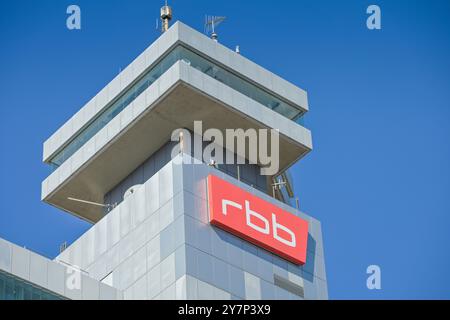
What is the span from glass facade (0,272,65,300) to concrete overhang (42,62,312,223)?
54.2 feet

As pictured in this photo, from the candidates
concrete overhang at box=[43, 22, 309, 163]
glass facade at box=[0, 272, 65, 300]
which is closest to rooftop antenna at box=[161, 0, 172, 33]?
concrete overhang at box=[43, 22, 309, 163]

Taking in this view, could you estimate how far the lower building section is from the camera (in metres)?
69.6

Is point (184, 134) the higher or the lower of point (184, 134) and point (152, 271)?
the higher

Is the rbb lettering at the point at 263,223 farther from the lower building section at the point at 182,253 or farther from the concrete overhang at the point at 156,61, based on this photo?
the concrete overhang at the point at 156,61

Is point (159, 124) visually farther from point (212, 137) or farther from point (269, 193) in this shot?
point (269, 193)

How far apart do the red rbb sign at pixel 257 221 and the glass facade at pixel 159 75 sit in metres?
8.11

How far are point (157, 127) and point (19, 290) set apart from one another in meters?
18.2

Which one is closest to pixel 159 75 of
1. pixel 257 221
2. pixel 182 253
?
pixel 257 221

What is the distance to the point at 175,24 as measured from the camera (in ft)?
259

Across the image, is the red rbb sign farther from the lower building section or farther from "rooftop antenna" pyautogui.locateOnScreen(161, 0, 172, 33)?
"rooftop antenna" pyautogui.locateOnScreen(161, 0, 172, 33)

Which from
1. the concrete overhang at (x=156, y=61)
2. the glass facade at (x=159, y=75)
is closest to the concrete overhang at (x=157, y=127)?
the glass facade at (x=159, y=75)
